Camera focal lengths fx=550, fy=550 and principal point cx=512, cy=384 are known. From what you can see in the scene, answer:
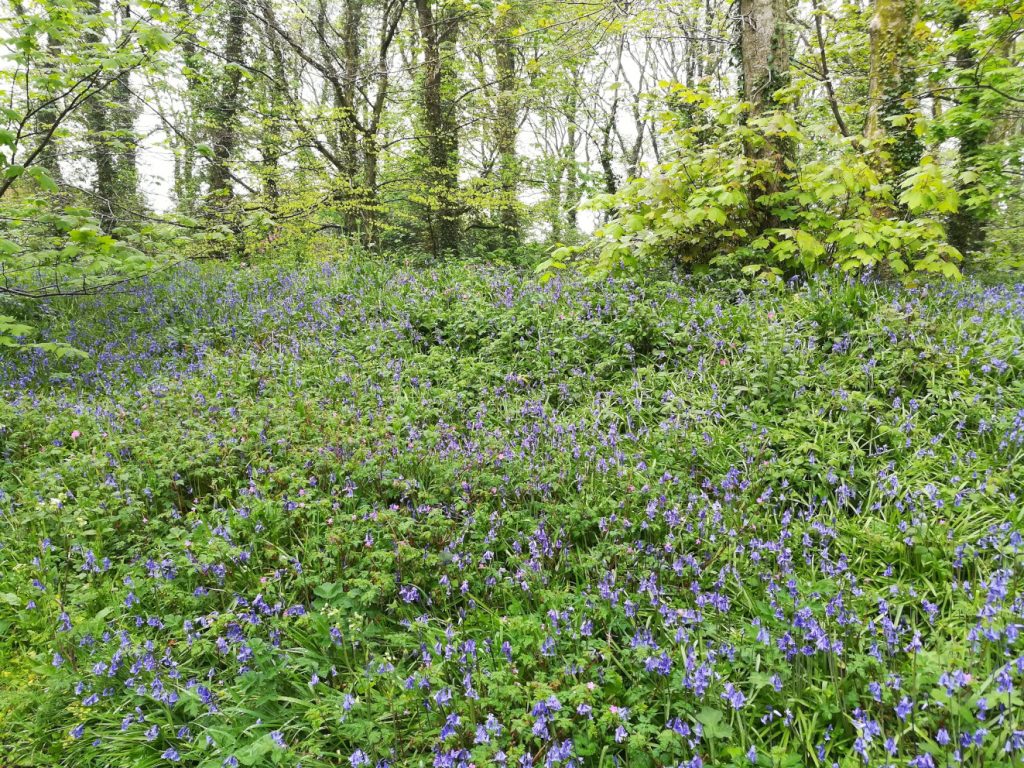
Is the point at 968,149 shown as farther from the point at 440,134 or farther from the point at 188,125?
the point at 188,125

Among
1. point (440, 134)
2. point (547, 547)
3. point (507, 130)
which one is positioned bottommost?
point (547, 547)

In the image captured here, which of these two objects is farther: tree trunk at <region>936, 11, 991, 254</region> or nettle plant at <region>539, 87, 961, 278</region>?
tree trunk at <region>936, 11, 991, 254</region>

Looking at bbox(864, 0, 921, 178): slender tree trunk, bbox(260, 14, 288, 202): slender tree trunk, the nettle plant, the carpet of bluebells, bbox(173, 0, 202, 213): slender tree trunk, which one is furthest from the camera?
bbox(260, 14, 288, 202): slender tree trunk

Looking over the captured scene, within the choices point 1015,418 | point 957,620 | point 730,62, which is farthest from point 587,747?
point 730,62

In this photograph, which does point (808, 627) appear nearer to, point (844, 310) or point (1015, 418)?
point (1015, 418)

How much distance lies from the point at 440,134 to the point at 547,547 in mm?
10814

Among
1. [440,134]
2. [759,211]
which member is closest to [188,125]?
[440,134]

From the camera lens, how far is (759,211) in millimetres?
6801

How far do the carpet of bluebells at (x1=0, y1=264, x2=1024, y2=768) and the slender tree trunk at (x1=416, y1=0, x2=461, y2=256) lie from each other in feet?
24.2

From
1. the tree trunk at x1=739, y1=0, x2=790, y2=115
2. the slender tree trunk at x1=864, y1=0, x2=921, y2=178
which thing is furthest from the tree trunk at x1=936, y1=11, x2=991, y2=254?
the tree trunk at x1=739, y1=0, x2=790, y2=115

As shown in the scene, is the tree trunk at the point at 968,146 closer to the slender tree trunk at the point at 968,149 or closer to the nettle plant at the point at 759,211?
the slender tree trunk at the point at 968,149

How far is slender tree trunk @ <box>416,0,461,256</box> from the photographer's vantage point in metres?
11.6

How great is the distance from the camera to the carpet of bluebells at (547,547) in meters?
2.16

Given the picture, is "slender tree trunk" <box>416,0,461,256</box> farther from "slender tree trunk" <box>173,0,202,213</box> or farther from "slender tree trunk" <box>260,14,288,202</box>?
"slender tree trunk" <box>173,0,202,213</box>
